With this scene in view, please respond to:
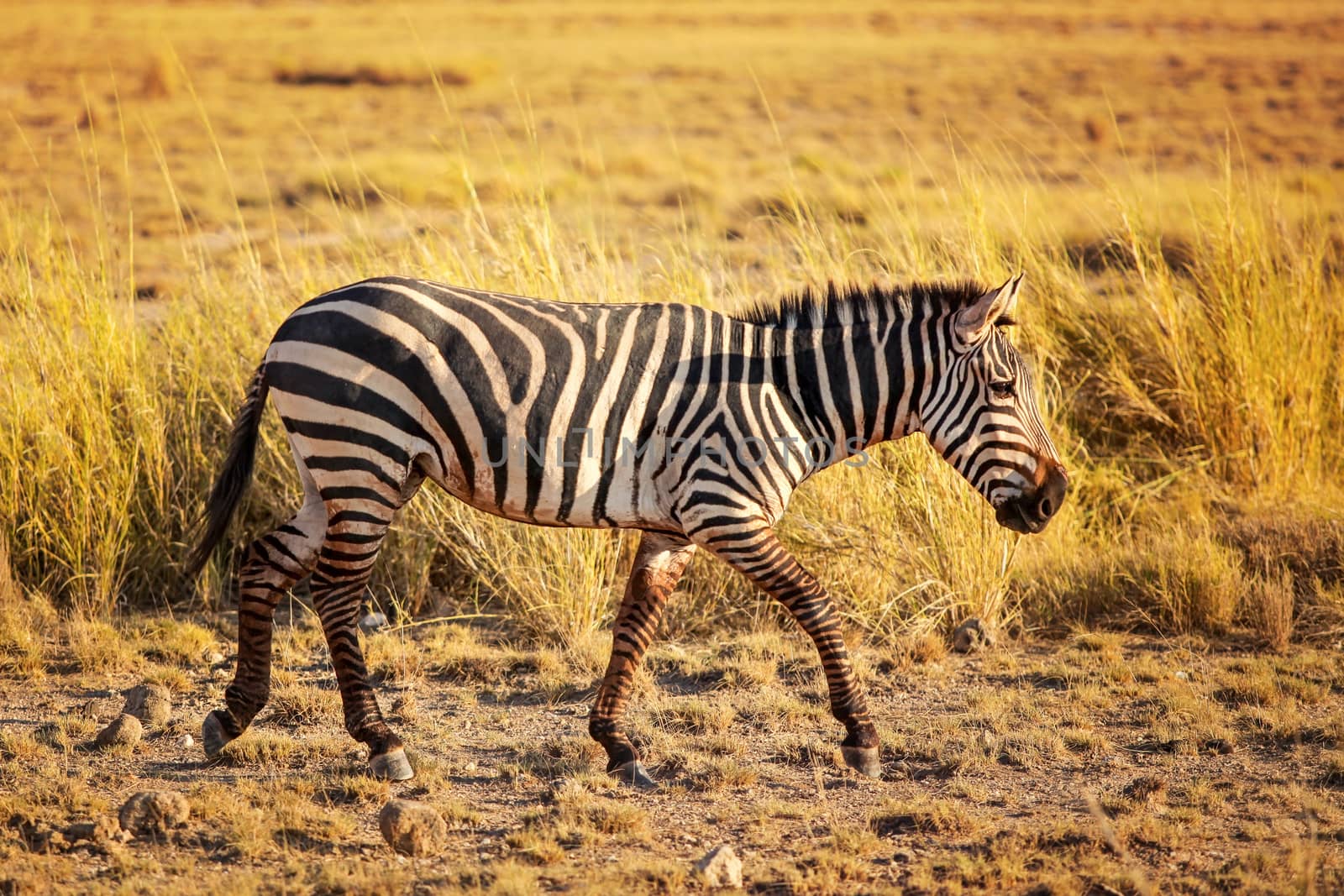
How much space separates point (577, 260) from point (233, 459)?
3.13 meters

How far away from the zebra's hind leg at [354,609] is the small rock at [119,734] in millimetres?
950

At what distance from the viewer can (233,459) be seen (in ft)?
16.5

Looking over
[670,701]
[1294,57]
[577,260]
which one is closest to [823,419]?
[670,701]

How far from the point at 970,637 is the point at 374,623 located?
9.98 ft

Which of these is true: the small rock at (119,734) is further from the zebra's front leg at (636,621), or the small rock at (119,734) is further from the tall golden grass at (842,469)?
the zebra's front leg at (636,621)

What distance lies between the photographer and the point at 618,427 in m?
4.62

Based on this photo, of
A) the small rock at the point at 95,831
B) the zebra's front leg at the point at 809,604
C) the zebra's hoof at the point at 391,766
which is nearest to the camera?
the small rock at the point at 95,831

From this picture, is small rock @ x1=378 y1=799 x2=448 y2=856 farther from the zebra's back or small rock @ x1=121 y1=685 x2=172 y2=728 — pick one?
small rock @ x1=121 y1=685 x2=172 y2=728

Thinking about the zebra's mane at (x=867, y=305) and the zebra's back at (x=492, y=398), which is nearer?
the zebra's back at (x=492, y=398)

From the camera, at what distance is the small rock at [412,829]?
414 centimetres

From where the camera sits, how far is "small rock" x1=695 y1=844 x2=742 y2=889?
13.0 ft

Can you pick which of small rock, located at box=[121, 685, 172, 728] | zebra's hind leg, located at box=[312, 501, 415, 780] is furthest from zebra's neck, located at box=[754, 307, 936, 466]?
small rock, located at box=[121, 685, 172, 728]

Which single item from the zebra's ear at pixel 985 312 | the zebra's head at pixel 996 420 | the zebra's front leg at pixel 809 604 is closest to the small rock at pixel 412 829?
the zebra's front leg at pixel 809 604

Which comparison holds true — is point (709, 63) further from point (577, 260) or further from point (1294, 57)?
point (577, 260)
